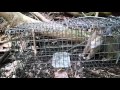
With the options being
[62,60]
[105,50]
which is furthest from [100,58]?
[62,60]

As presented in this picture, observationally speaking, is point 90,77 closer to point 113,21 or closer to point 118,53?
point 118,53

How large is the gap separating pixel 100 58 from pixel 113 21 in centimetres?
34

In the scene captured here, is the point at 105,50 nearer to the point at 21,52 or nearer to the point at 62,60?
the point at 62,60

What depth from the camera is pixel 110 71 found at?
218 cm

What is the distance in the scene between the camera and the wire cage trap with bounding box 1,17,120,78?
217 centimetres

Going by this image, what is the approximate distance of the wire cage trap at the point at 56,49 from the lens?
2.17 m

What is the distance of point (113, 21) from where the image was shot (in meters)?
2.17

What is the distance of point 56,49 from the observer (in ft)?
7.45
